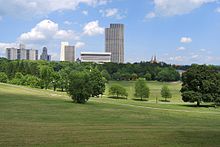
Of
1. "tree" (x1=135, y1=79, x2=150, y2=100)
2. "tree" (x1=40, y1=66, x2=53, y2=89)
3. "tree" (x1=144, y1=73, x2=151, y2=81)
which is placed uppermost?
"tree" (x1=144, y1=73, x2=151, y2=81)

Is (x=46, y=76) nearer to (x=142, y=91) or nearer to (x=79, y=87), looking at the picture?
(x=142, y=91)

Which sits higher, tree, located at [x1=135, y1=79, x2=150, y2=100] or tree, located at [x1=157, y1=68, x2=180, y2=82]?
tree, located at [x1=157, y1=68, x2=180, y2=82]

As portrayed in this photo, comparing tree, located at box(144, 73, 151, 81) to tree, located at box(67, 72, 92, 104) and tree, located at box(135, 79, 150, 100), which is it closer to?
tree, located at box(135, 79, 150, 100)

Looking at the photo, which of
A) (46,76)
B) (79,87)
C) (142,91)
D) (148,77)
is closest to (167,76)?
(148,77)

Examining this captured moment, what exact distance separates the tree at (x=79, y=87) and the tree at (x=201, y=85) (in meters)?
25.7

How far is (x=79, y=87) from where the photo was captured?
59812mm

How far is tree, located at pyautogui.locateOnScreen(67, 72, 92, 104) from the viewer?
59562 mm

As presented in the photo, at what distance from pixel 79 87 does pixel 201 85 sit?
99.3 ft

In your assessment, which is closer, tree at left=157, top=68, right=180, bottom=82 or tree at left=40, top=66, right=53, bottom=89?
tree at left=40, top=66, right=53, bottom=89

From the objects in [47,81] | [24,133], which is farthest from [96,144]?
[47,81]

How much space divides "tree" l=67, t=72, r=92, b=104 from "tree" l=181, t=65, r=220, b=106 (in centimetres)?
2568

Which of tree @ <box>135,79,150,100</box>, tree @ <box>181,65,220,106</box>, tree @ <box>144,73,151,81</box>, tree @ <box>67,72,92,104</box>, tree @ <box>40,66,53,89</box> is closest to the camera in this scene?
tree @ <box>67,72,92,104</box>

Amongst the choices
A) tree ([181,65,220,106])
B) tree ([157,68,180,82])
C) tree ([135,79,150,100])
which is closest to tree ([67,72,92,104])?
tree ([181,65,220,106])

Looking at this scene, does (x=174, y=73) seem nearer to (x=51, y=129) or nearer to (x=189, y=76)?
(x=189, y=76)
